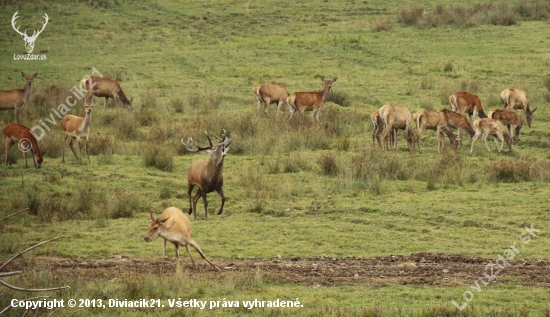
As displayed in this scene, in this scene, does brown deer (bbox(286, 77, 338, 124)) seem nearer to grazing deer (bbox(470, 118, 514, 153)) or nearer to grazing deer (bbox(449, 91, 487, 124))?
grazing deer (bbox(449, 91, 487, 124))

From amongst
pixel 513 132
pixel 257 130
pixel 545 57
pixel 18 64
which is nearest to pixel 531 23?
pixel 545 57

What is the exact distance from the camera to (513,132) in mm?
20703

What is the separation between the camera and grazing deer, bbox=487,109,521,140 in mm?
20656

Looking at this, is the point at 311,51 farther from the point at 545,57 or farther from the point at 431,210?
the point at 431,210

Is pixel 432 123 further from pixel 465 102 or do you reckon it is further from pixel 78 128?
pixel 78 128

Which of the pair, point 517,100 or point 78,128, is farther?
point 517,100

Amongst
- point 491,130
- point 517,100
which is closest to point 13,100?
point 491,130

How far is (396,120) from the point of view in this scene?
19.8 metres

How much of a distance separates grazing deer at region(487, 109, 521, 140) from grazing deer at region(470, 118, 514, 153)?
0.59 meters

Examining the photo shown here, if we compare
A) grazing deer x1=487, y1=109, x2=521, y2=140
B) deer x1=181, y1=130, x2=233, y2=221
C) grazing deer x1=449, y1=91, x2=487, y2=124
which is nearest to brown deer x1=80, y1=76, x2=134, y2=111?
grazing deer x1=449, y1=91, x2=487, y2=124

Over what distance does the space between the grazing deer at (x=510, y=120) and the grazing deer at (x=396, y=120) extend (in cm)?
262

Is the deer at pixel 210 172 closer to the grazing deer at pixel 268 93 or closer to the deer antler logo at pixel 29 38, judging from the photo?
the grazing deer at pixel 268 93

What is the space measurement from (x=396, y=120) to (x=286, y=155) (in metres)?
3.00

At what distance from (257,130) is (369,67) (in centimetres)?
881
